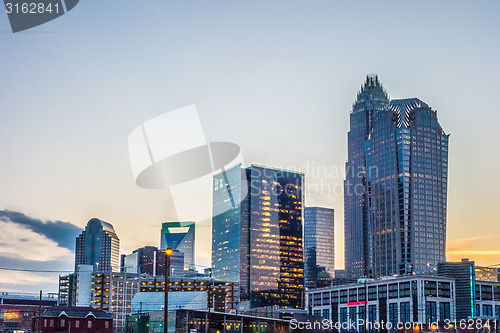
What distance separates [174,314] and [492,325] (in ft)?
254

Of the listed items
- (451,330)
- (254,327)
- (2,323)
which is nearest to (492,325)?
(451,330)

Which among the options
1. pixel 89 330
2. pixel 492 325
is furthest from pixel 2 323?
pixel 492 325

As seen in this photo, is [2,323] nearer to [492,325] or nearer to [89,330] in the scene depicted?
[89,330]

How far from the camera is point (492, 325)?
548 feet

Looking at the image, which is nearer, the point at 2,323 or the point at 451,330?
the point at 451,330

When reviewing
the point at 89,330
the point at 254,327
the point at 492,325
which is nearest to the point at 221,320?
the point at 254,327

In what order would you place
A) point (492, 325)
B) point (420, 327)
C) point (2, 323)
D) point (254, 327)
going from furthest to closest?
point (2, 323) → point (420, 327) → point (492, 325) → point (254, 327)

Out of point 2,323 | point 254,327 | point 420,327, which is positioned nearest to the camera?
point 254,327

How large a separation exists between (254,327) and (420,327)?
2149 inches

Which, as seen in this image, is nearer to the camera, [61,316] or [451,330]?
[61,316]

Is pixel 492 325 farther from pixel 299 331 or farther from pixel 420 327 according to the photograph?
pixel 299 331

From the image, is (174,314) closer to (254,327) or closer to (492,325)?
(254,327)

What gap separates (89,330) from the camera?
130 meters

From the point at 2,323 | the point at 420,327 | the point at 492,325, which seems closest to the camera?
the point at 492,325
